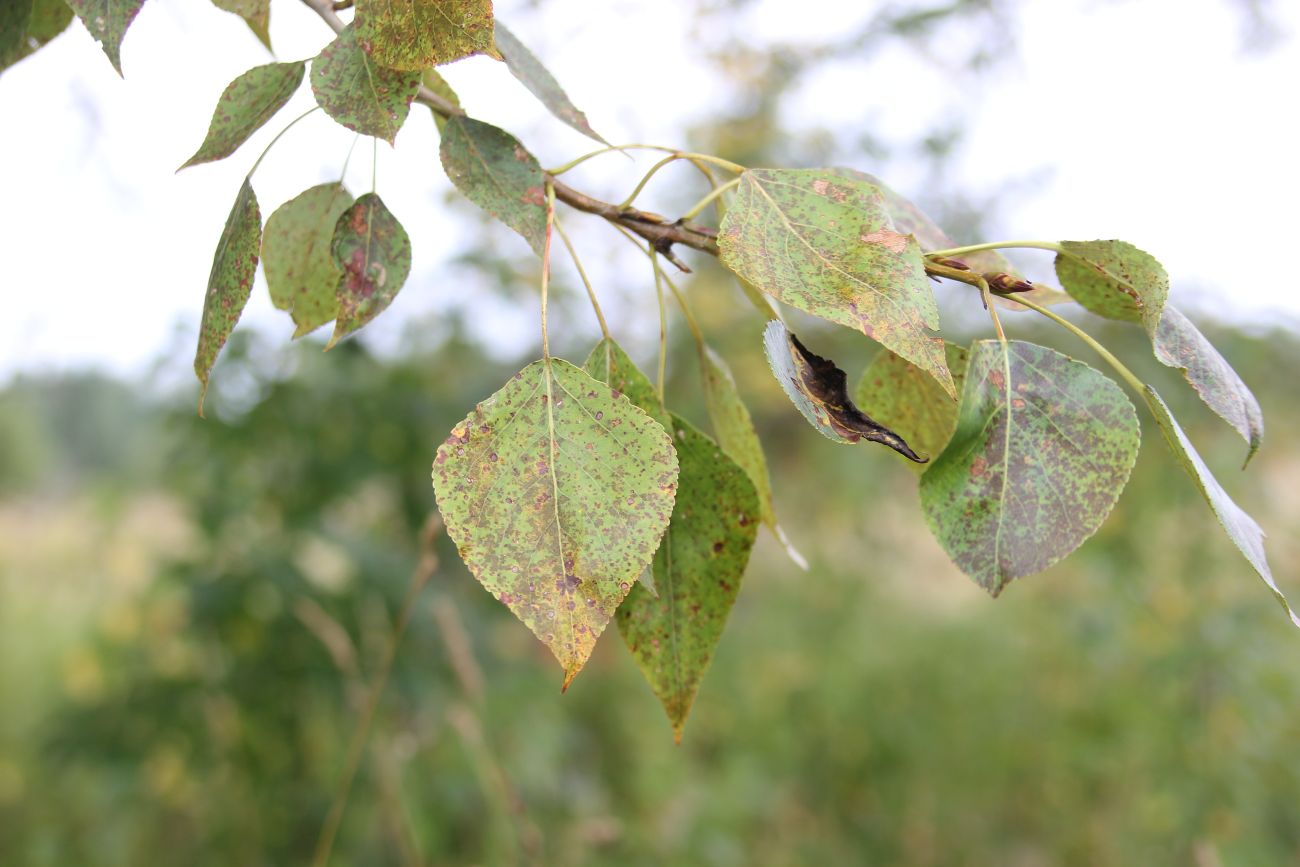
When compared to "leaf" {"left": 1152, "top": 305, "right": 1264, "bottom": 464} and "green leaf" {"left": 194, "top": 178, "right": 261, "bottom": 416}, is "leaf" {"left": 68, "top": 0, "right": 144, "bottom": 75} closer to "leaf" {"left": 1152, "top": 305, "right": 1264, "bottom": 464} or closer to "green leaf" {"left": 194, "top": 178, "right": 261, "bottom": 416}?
"green leaf" {"left": 194, "top": 178, "right": 261, "bottom": 416}

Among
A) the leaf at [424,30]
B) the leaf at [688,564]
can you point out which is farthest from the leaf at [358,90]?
the leaf at [688,564]

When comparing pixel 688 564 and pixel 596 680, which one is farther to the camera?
pixel 596 680

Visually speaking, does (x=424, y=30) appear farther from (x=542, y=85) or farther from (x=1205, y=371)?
(x=1205, y=371)

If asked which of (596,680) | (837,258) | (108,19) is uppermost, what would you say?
(108,19)

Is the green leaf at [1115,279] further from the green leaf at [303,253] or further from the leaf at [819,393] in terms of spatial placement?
the green leaf at [303,253]

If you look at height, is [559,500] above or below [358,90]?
below

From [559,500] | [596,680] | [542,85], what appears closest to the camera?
[559,500]

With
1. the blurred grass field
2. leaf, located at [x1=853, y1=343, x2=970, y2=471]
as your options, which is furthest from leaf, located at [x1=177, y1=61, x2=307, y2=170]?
the blurred grass field

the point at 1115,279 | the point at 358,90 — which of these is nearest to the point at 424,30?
the point at 358,90
